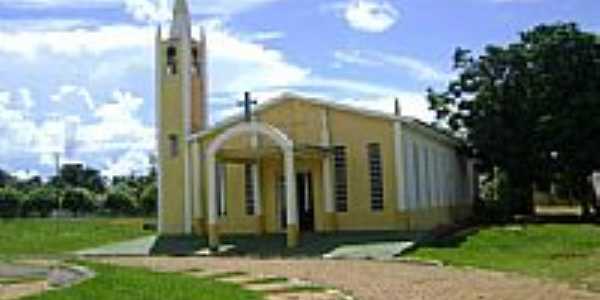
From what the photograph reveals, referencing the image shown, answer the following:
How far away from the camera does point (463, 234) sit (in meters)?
29.9

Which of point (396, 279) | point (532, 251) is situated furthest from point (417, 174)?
point (396, 279)

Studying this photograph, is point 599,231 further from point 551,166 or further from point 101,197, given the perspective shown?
point 101,197

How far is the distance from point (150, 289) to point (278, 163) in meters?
17.5

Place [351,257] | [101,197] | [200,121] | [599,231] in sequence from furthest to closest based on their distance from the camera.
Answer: [101,197]
[200,121]
[599,231]
[351,257]

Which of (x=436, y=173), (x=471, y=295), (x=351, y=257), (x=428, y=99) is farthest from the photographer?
(x=428, y=99)

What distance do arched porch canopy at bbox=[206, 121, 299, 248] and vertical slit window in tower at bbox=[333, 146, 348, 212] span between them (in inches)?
120

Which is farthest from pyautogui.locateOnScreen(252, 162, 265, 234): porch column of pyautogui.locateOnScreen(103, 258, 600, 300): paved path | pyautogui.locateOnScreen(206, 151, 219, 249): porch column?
pyautogui.locateOnScreen(103, 258, 600, 300): paved path

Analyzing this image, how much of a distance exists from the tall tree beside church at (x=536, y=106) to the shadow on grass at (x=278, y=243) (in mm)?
10002

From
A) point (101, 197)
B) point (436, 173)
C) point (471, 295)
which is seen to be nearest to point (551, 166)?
point (436, 173)

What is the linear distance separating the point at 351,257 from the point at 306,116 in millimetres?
9310

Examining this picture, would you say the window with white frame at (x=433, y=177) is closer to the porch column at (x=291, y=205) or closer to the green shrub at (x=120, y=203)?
the porch column at (x=291, y=205)

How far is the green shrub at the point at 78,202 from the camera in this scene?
75.1 meters

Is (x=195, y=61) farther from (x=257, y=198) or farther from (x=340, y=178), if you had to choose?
(x=340, y=178)

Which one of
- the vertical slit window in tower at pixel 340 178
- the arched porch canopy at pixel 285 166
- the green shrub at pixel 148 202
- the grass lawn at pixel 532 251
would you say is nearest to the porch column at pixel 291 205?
the arched porch canopy at pixel 285 166
